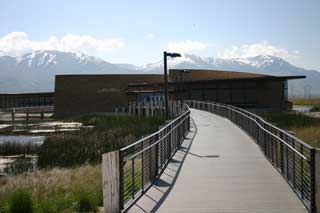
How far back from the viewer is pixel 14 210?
9805 millimetres

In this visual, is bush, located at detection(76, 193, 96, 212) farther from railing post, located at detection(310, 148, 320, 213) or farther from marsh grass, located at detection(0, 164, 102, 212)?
railing post, located at detection(310, 148, 320, 213)

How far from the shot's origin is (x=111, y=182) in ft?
26.2

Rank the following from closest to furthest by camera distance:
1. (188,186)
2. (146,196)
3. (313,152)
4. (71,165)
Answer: (313,152)
(146,196)
(188,186)
(71,165)

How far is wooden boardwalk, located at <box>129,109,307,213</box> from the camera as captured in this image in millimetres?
8461

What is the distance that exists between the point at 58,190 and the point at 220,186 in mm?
5236

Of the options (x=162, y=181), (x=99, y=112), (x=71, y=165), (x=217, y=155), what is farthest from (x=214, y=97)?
(x=162, y=181)

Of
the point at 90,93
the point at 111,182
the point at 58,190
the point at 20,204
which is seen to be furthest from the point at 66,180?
the point at 90,93

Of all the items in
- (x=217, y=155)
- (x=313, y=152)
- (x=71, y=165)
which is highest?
(x=313, y=152)

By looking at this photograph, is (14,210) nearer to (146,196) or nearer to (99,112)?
(146,196)

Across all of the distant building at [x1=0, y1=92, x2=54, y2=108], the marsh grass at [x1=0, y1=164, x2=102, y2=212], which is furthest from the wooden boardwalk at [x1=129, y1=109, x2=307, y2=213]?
the distant building at [x1=0, y1=92, x2=54, y2=108]

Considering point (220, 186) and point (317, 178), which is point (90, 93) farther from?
point (317, 178)

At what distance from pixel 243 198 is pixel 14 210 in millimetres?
4437

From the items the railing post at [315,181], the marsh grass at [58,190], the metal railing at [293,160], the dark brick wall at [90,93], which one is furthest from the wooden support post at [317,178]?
the dark brick wall at [90,93]

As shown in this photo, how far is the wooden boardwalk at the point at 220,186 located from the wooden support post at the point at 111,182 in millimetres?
367
